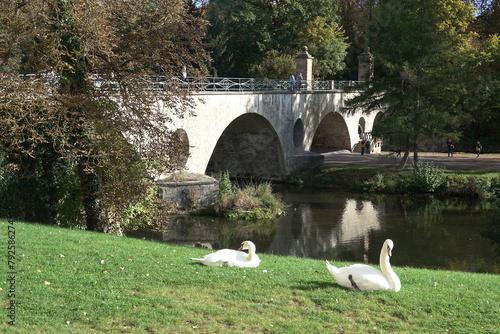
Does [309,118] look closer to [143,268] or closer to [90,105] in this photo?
[90,105]

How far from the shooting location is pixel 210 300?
27.0 feet

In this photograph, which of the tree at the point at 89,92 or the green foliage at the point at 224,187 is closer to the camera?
the tree at the point at 89,92

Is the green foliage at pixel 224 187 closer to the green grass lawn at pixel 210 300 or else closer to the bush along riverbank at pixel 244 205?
the bush along riverbank at pixel 244 205

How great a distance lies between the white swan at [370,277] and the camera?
873 centimetres

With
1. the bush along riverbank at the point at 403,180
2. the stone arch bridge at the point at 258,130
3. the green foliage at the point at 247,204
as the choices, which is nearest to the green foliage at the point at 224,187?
the green foliage at the point at 247,204

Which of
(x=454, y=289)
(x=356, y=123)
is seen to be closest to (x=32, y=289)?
(x=454, y=289)

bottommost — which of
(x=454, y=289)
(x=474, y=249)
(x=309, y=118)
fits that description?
(x=474, y=249)

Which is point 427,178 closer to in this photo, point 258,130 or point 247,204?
point 258,130

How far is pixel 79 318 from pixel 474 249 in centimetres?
1540

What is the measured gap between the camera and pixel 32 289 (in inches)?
321

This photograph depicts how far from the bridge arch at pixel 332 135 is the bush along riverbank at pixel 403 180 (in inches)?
391

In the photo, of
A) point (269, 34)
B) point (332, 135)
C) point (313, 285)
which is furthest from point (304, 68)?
point (313, 285)

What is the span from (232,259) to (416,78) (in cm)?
2508

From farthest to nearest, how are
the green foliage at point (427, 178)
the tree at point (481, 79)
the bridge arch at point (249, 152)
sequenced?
the bridge arch at point (249, 152)
the tree at point (481, 79)
the green foliage at point (427, 178)
